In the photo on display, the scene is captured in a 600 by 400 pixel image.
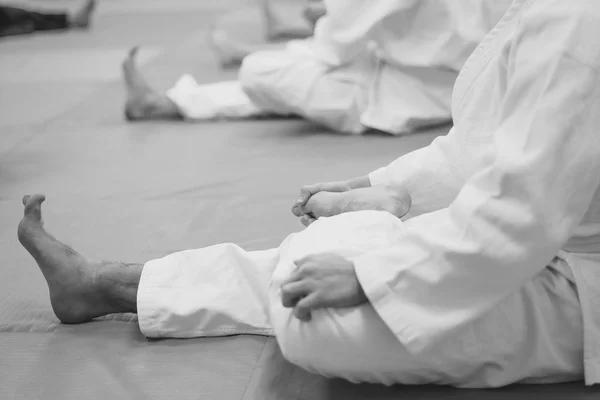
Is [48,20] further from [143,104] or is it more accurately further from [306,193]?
[306,193]

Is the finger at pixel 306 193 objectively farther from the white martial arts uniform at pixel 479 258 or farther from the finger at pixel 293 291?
the finger at pixel 293 291

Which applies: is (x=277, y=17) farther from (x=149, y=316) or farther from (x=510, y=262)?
(x=510, y=262)

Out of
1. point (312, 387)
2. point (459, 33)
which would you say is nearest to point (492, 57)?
point (312, 387)

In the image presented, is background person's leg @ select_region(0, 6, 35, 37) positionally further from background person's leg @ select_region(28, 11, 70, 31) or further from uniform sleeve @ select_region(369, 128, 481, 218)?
uniform sleeve @ select_region(369, 128, 481, 218)

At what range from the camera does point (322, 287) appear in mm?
936

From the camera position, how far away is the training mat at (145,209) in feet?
3.64

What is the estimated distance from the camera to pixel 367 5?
230 centimetres

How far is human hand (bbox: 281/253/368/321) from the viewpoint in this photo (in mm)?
931

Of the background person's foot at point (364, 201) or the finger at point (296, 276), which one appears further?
the background person's foot at point (364, 201)

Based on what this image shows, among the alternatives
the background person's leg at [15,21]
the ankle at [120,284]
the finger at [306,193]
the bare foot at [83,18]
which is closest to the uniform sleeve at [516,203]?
the finger at [306,193]

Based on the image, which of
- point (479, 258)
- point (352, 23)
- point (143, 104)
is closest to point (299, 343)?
point (479, 258)

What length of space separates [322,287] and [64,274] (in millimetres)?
514

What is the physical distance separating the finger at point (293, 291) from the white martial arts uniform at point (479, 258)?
0.04 meters

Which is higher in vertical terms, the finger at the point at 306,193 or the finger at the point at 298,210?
the finger at the point at 306,193
